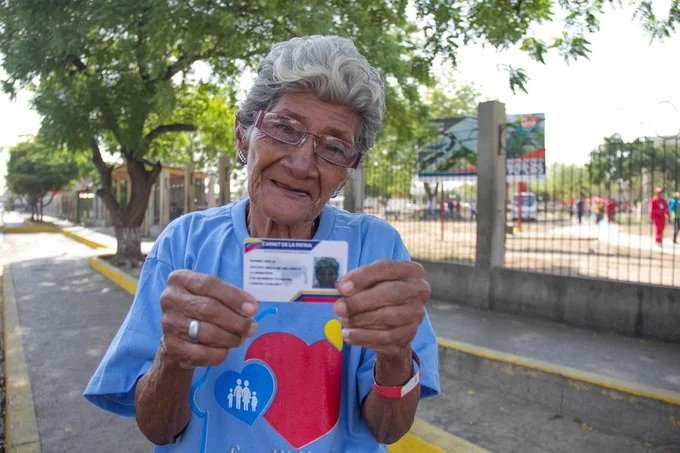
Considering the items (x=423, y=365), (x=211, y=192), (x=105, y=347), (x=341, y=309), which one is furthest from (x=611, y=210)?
(x=211, y=192)

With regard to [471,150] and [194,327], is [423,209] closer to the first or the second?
[471,150]

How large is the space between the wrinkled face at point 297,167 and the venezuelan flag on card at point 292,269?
11.9 inches

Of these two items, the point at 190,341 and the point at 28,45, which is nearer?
the point at 190,341

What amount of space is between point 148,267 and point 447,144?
803cm

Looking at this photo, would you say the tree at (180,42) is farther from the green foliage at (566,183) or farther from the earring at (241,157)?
the earring at (241,157)

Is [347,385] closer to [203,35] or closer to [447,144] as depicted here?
[203,35]

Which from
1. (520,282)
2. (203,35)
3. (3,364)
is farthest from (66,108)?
(520,282)

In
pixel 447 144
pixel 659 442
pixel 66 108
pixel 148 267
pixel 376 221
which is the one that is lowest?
pixel 659 442

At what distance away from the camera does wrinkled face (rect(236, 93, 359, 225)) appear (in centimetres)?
155

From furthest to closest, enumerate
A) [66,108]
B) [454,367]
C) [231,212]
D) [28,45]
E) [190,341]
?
[66,108] → [28,45] → [454,367] → [231,212] → [190,341]

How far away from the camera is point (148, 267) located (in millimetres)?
1562

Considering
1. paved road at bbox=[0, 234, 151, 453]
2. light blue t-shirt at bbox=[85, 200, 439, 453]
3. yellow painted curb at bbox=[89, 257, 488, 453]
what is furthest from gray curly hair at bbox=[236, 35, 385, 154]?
paved road at bbox=[0, 234, 151, 453]

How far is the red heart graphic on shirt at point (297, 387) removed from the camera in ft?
4.91

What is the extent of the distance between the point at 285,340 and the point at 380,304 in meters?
0.40
